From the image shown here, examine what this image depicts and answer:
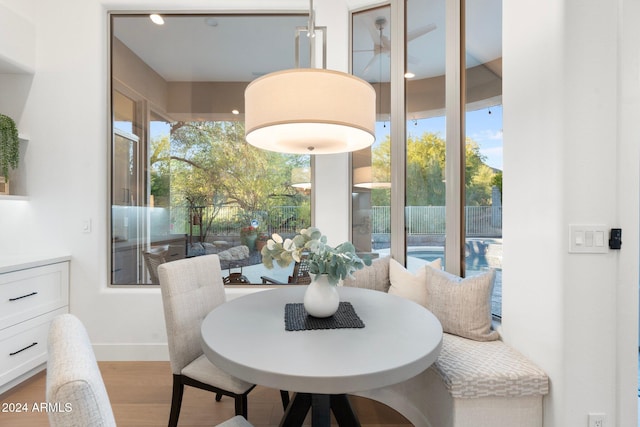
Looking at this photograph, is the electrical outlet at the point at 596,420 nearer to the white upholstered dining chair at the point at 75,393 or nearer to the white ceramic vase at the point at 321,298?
the white ceramic vase at the point at 321,298

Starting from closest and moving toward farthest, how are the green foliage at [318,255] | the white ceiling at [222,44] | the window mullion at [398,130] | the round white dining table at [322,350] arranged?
the round white dining table at [322,350]
the green foliage at [318,255]
the window mullion at [398,130]
the white ceiling at [222,44]

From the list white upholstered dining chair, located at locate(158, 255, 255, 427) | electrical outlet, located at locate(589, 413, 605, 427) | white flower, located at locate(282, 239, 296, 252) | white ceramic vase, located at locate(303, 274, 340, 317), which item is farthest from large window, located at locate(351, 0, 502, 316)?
white upholstered dining chair, located at locate(158, 255, 255, 427)

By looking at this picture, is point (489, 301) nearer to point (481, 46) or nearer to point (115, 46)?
point (481, 46)

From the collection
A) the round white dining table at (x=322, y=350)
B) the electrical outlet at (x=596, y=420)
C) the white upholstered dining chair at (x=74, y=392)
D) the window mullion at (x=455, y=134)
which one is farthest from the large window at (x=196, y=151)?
the white upholstered dining chair at (x=74, y=392)

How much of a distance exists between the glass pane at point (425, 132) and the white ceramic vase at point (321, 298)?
48.9 inches

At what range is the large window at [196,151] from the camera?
111 inches

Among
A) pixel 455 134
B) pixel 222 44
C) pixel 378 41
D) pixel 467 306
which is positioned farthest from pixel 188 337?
pixel 378 41

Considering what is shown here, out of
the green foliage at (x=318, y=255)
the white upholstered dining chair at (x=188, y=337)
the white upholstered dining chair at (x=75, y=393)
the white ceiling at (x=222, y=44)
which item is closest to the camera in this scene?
the white upholstered dining chair at (x=75, y=393)

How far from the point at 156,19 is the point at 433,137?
2.67 meters

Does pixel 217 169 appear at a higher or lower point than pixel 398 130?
lower

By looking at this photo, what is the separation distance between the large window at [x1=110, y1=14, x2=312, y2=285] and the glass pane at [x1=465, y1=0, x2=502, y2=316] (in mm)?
1350

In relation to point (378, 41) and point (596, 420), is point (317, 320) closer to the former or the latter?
point (596, 420)

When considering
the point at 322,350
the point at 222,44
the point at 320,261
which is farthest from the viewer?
the point at 222,44

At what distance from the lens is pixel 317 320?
1.41m
